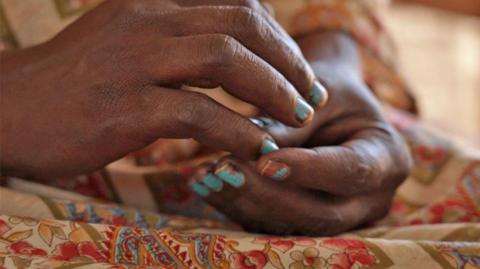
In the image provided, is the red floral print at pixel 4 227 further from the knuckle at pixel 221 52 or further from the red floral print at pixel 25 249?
the knuckle at pixel 221 52

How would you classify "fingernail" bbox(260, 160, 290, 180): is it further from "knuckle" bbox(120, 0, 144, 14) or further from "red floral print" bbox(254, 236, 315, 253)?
"knuckle" bbox(120, 0, 144, 14)

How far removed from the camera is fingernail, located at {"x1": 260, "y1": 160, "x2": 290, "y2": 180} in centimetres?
61

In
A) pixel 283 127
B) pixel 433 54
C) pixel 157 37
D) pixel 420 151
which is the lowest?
pixel 433 54

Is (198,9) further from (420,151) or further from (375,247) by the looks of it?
(420,151)

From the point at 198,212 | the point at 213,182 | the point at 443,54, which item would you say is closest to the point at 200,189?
the point at 213,182

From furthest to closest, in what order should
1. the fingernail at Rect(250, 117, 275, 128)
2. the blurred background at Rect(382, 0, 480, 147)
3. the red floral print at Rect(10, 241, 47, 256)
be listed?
the blurred background at Rect(382, 0, 480, 147) → the fingernail at Rect(250, 117, 275, 128) → the red floral print at Rect(10, 241, 47, 256)

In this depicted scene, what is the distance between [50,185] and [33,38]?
212mm

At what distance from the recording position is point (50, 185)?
0.72 m

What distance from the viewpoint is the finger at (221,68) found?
591 mm

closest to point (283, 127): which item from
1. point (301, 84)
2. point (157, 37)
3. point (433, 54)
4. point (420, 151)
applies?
point (301, 84)

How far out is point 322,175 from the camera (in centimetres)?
64

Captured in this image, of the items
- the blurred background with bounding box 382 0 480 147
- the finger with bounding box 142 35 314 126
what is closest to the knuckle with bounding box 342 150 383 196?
the finger with bounding box 142 35 314 126

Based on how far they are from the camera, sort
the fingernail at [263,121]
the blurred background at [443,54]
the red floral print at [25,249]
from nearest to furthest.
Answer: the red floral print at [25,249] → the fingernail at [263,121] → the blurred background at [443,54]

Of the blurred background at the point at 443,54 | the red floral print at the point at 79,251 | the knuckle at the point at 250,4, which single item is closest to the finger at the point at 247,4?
the knuckle at the point at 250,4
